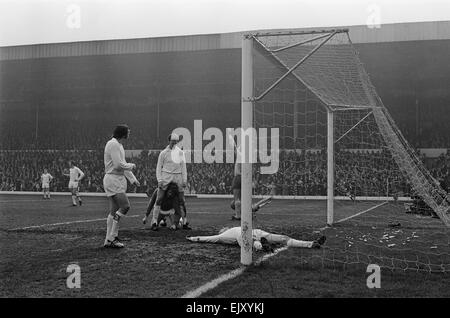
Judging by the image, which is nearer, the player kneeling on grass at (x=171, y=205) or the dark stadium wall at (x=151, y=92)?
the player kneeling on grass at (x=171, y=205)

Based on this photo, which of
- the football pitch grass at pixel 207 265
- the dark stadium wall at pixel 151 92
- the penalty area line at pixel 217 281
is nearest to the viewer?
the penalty area line at pixel 217 281

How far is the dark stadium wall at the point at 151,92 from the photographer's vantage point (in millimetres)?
32625

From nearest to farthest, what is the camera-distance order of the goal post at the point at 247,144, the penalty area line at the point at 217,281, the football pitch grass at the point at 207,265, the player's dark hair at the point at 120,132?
the penalty area line at the point at 217,281 → the football pitch grass at the point at 207,265 → the goal post at the point at 247,144 → the player's dark hair at the point at 120,132

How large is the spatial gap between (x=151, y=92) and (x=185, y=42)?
4.98 m

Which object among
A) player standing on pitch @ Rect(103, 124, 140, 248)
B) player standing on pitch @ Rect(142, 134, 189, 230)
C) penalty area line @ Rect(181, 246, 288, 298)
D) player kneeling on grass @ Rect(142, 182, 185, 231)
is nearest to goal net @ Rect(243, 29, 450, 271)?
penalty area line @ Rect(181, 246, 288, 298)

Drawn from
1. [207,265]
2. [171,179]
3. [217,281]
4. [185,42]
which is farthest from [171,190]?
[185,42]

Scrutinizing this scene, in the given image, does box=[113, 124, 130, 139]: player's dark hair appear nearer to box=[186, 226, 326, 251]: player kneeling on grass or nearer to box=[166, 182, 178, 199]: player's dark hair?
box=[186, 226, 326, 251]: player kneeling on grass

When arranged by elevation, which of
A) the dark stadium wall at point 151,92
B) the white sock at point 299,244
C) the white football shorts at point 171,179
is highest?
Answer: the dark stadium wall at point 151,92

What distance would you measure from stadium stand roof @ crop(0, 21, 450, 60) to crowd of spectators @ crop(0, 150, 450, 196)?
7.98 meters

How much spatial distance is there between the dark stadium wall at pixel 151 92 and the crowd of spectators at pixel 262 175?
2.89m

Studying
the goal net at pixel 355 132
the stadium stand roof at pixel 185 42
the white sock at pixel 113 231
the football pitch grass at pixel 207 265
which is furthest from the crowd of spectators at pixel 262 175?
the white sock at pixel 113 231

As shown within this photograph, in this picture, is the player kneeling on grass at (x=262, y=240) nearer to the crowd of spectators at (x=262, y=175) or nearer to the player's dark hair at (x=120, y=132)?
the player's dark hair at (x=120, y=132)
